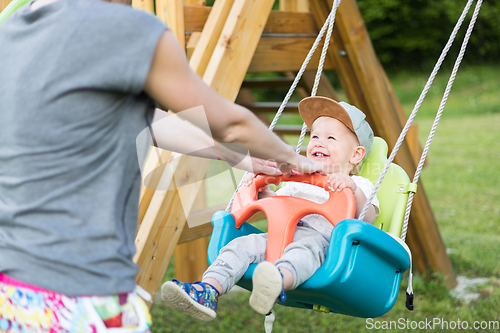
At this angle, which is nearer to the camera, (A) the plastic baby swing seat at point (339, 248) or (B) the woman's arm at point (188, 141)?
(B) the woman's arm at point (188, 141)

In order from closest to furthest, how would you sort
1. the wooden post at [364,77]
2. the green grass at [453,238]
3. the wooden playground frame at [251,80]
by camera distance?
the wooden playground frame at [251,80] < the wooden post at [364,77] < the green grass at [453,238]

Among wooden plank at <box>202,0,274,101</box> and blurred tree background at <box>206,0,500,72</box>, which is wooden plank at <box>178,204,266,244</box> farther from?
blurred tree background at <box>206,0,500,72</box>

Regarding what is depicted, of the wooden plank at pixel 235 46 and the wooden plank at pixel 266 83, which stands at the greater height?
the wooden plank at pixel 235 46

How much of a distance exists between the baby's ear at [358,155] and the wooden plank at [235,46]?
698mm

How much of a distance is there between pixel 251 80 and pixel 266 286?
3185 millimetres

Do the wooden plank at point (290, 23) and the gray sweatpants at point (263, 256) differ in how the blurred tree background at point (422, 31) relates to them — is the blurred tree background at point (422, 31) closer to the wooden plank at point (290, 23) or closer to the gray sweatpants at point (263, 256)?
the wooden plank at point (290, 23)

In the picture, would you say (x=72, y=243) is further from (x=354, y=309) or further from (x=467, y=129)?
(x=467, y=129)

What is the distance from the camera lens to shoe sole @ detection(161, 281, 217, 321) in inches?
61.7

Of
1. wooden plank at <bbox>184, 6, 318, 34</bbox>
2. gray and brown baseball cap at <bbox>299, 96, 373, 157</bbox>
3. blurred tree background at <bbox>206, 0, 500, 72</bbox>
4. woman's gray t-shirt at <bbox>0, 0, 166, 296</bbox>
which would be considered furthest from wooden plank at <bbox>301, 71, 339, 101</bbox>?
blurred tree background at <bbox>206, 0, 500, 72</bbox>

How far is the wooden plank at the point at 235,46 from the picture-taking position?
2602 millimetres

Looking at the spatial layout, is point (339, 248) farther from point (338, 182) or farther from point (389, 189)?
point (389, 189)

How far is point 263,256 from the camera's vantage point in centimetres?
214

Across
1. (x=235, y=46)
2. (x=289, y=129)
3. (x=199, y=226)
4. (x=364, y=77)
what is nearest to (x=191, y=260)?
(x=199, y=226)

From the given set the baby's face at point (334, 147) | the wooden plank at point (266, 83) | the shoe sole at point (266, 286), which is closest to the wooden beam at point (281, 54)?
the wooden plank at point (266, 83)
